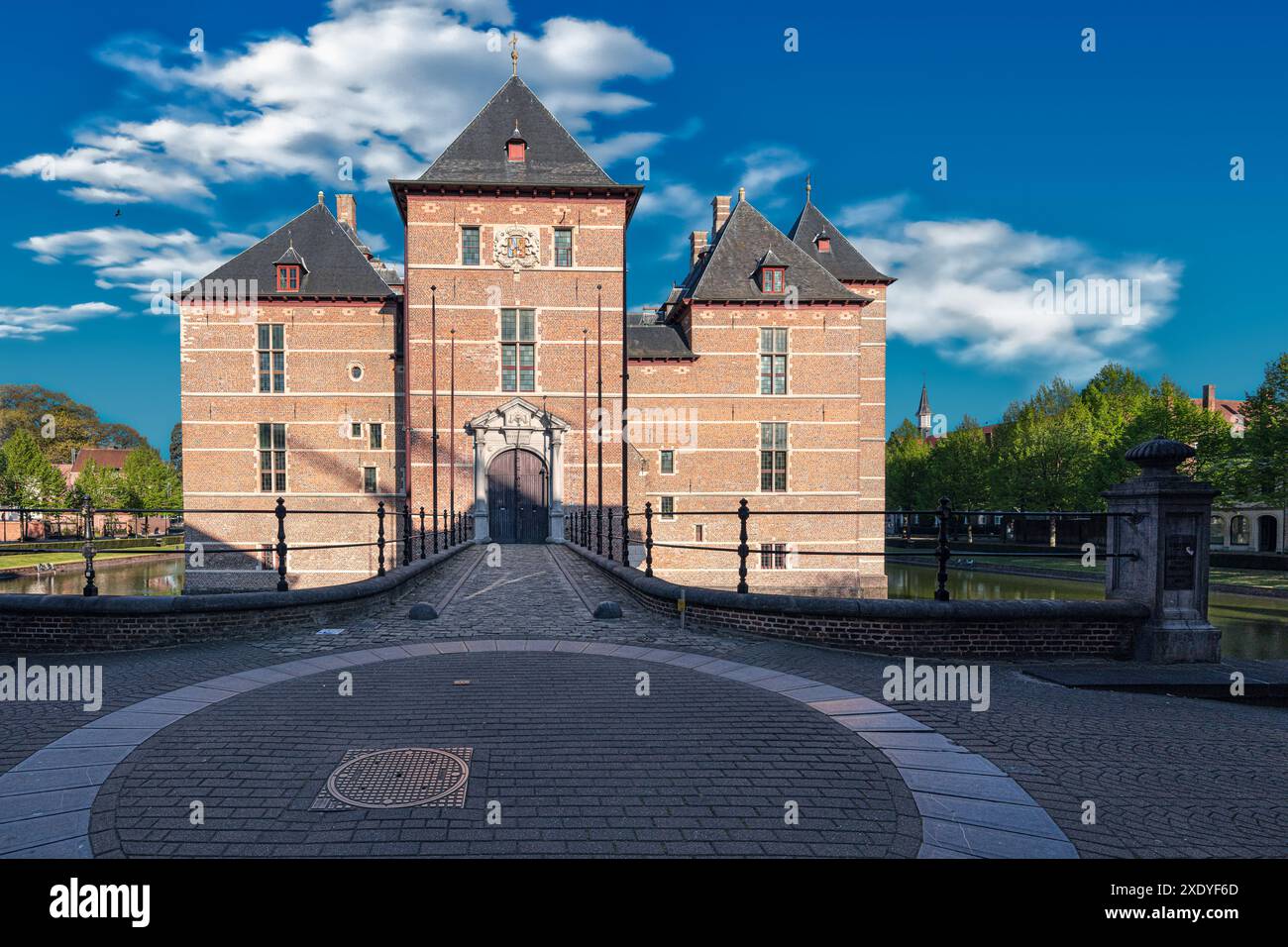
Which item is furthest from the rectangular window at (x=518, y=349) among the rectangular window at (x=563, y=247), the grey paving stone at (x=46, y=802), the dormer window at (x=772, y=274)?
the grey paving stone at (x=46, y=802)

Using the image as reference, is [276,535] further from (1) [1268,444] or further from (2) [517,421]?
(1) [1268,444]

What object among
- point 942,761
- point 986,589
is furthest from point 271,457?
point 986,589

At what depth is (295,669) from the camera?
5.67 metres

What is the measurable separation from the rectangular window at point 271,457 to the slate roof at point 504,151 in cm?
1158

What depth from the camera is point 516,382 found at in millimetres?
23938

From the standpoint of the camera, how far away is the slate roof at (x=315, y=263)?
2562 cm

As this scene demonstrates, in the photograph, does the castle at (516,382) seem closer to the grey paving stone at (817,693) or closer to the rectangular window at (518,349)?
the rectangular window at (518,349)

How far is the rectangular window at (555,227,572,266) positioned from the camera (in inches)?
944

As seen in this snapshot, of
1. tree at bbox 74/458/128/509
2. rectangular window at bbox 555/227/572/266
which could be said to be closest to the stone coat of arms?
rectangular window at bbox 555/227/572/266

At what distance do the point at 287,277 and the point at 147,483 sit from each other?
35.6 m

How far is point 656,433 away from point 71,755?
23.4 m

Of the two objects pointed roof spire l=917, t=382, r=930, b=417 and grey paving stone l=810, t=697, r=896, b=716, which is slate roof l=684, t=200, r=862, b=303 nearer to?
grey paving stone l=810, t=697, r=896, b=716
